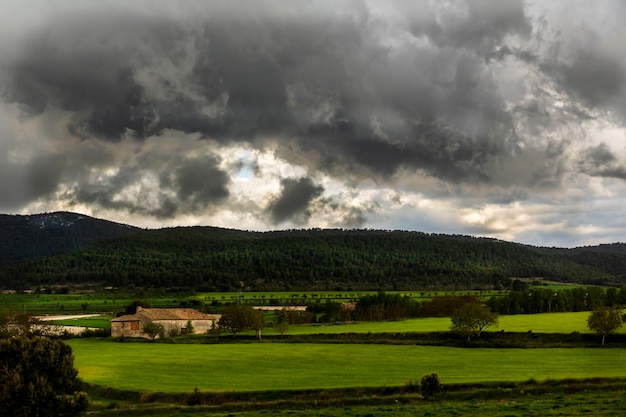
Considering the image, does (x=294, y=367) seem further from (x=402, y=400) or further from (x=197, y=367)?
(x=402, y=400)

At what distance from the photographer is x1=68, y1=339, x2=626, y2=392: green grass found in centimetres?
5547

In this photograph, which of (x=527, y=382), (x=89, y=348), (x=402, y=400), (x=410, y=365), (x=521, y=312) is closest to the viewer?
(x=402, y=400)

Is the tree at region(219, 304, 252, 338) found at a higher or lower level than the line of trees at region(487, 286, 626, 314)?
lower

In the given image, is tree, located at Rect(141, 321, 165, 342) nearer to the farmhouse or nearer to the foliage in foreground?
the farmhouse

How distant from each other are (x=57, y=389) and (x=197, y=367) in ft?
89.9

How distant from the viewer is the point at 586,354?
7056cm

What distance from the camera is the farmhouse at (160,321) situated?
122 meters

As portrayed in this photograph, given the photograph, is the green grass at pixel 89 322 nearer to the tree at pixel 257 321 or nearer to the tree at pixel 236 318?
the tree at pixel 236 318

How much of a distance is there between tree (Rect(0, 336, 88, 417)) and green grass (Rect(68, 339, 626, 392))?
12494 millimetres

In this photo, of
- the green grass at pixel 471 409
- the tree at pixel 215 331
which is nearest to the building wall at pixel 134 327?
the tree at pixel 215 331

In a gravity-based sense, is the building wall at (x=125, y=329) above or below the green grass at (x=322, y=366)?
below

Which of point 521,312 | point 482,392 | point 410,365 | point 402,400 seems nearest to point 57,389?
point 402,400

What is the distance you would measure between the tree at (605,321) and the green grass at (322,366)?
237 inches

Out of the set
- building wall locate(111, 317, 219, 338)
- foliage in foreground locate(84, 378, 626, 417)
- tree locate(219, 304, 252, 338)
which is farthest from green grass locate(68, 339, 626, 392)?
building wall locate(111, 317, 219, 338)
